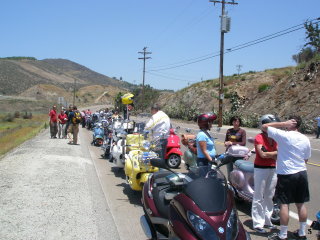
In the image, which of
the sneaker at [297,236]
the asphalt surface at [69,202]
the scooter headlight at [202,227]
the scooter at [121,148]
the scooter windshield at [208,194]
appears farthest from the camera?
the scooter at [121,148]

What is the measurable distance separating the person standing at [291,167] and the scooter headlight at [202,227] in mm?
2366

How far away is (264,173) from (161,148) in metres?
2.40

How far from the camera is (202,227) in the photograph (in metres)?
3.37

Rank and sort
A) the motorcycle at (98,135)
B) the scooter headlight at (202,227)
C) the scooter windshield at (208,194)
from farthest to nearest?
the motorcycle at (98,135) < the scooter windshield at (208,194) < the scooter headlight at (202,227)

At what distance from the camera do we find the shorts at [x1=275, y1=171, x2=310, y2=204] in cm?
529

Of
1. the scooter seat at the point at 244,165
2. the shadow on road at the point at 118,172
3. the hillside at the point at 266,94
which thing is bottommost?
the shadow on road at the point at 118,172

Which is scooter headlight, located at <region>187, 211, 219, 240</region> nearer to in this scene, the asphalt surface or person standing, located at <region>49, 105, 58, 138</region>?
the asphalt surface

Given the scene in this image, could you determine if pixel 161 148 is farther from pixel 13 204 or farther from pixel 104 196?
pixel 13 204

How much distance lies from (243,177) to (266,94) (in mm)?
35766

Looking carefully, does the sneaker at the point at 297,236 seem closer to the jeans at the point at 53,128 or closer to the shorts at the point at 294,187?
the shorts at the point at 294,187

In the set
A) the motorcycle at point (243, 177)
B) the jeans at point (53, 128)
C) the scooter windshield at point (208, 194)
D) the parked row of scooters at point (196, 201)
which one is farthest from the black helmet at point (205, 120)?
the jeans at point (53, 128)

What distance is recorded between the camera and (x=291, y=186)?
5305 millimetres

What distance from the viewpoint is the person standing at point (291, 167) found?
5297mm

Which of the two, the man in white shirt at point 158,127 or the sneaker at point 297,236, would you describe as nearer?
the sneaker at point 297,236
